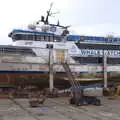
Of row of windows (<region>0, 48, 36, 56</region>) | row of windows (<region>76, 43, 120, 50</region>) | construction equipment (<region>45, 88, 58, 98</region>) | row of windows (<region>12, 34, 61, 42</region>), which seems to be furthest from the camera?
row of windows (<region>76, 43, 120, 50</region>)

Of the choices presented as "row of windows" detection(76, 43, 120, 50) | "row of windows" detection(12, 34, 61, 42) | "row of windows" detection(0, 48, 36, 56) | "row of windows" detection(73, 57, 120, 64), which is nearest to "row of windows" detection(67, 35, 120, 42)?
"row of windows" detection(76, 43, 120, 50)

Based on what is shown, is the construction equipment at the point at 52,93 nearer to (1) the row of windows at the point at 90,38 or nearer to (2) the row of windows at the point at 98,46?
(2) the row of windows at the point at 98,46

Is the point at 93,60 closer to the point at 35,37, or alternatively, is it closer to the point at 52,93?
the point at 35,37

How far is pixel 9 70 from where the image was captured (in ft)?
114

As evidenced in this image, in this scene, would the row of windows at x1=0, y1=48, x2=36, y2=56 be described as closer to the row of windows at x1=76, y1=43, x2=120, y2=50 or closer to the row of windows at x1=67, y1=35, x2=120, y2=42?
the row of windows at x1=67, y1=35, x2=120, y2=42

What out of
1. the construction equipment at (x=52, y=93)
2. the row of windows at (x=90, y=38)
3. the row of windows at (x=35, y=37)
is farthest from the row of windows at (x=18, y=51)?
the row of windows at (x=90, y=38)

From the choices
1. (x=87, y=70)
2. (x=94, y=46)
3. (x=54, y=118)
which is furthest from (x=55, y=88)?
(x=54, y=118)

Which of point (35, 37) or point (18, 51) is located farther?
point (35, 37)

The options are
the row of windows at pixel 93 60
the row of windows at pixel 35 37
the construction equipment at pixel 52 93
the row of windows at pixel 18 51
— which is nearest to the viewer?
the construction equipment at pixel 52 93

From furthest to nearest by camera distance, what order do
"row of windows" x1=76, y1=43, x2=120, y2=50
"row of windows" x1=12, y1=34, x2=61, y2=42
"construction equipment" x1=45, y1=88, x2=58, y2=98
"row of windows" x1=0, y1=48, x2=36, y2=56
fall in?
"row of windows" x1=76, y1=43, x2=120, y2=50
"row of windows" x1=12, y1=34, x2=61, y2=42
"row of windows" x1=0, y1=48, x2=36, y2=56
"construction equipment" x1=45, y1=88, x2=58, y2=98

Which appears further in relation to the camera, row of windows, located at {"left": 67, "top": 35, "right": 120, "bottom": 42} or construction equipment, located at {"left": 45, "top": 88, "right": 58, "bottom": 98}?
row of windows, located at {"left": 67, "top": 35, "right": 120, "bottom": 42}

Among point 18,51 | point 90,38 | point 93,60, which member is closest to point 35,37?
point 18,51

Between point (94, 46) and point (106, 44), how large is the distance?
68.2 inches

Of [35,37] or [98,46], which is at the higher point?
[35,37]
